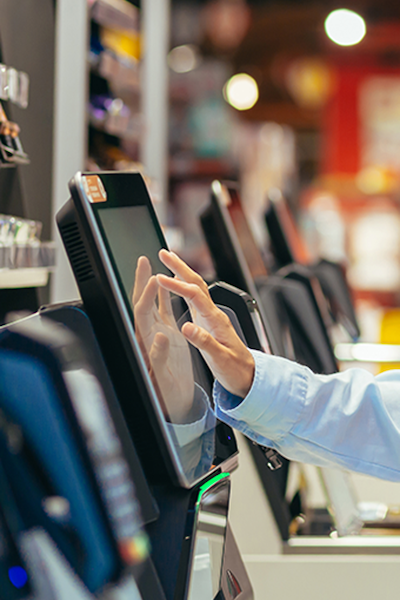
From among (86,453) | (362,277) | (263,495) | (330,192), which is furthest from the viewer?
(330,192)

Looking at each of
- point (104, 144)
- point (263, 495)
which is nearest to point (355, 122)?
point (104, 144)

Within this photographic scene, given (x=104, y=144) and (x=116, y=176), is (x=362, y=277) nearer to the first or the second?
(x=104, y=144)

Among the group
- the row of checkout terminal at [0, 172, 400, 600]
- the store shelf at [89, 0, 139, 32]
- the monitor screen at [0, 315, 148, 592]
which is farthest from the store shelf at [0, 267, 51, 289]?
the store shelf at [89, 0, 139, 32]

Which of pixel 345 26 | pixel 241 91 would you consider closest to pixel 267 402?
pixel 345 26

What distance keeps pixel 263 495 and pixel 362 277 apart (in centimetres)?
524

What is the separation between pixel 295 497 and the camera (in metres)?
1.28

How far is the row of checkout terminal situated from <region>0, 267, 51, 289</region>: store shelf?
0.82 ft

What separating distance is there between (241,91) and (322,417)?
684 centimetres

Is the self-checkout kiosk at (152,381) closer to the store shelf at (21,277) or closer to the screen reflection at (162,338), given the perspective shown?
the screen reflection at (162,338)

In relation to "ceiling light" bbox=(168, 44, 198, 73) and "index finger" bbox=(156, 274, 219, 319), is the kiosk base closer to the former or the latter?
"index finger" bbox=(156, 274, 219, 319)

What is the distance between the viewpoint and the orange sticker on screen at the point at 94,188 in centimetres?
68

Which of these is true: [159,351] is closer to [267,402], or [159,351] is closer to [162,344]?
[162,344]

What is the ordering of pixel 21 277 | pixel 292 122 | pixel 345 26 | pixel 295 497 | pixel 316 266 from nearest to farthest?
pixel 21 277 → pixel 295 497 → pixel 316 266 → pixel 345 26 → pixel 292 122

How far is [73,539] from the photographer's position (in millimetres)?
612
